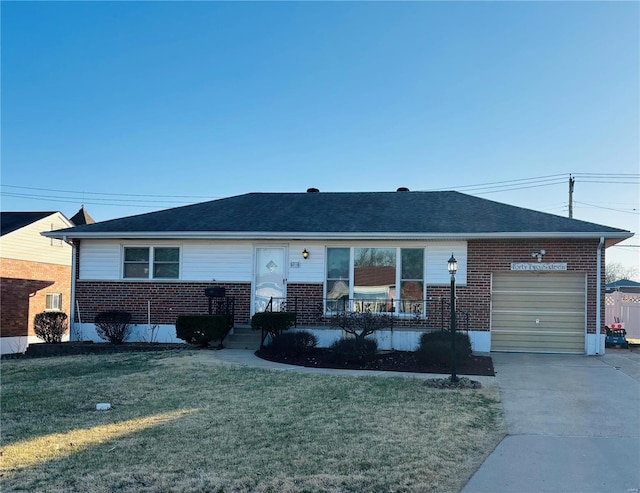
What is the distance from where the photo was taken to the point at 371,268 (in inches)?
558

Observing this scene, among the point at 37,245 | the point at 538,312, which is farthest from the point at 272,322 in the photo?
the point at 37,245

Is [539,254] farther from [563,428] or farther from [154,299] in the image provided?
[154,299]

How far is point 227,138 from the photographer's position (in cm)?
1792

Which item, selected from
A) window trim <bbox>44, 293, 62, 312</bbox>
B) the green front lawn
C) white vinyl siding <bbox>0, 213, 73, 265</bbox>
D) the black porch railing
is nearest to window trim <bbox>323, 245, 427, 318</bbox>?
the black porch railing

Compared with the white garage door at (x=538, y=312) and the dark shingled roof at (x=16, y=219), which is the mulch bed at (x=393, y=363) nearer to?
the white garage door at (x=538, y=312)

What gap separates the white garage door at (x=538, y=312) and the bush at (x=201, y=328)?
6.80 meters

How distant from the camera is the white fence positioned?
21922 mm

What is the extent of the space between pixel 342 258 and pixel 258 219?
2743 mm

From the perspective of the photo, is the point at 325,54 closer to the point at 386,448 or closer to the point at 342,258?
the point at 342,258

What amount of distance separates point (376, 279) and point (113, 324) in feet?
23.1

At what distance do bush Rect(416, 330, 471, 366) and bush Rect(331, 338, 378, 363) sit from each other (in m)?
0.99

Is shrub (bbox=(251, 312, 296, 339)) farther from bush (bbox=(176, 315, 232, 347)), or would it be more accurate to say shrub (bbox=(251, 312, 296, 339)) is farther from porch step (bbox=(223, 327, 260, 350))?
bush (bbox=(176, 315, 232, 347))

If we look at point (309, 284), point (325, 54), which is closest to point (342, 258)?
point (309, 284)

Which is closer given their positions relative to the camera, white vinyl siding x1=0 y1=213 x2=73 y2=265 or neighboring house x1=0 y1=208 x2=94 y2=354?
neighboring house x1=0 y1=208 x2=94 y2=354
